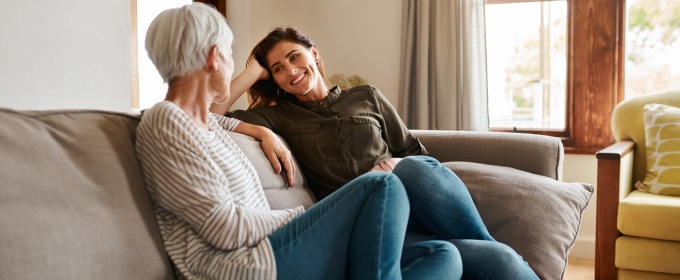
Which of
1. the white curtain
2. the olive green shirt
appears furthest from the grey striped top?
the white curtain

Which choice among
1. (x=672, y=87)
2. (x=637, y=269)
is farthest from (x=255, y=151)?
(x=672, y=87)

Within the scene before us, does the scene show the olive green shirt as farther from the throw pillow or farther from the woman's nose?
the throw pillow

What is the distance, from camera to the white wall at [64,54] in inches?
69.9

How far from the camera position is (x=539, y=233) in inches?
74.3

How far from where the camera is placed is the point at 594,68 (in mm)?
3627

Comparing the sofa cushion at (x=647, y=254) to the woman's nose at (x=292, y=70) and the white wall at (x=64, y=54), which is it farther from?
Result: the white wall at (x=64, y=54)

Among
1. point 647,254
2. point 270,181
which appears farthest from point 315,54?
point 647,254

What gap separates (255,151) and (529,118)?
2487mm

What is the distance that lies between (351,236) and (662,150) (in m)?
2.24

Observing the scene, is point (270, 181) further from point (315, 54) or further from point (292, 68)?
point (315, 54)

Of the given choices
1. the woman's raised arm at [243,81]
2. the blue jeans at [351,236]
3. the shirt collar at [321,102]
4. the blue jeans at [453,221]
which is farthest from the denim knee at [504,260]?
the woman's raised arm at [243,81]

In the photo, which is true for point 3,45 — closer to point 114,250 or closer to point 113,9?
point 113,9

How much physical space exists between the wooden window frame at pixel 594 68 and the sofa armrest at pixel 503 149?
149 centimetres

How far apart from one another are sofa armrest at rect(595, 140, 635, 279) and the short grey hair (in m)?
1.97
